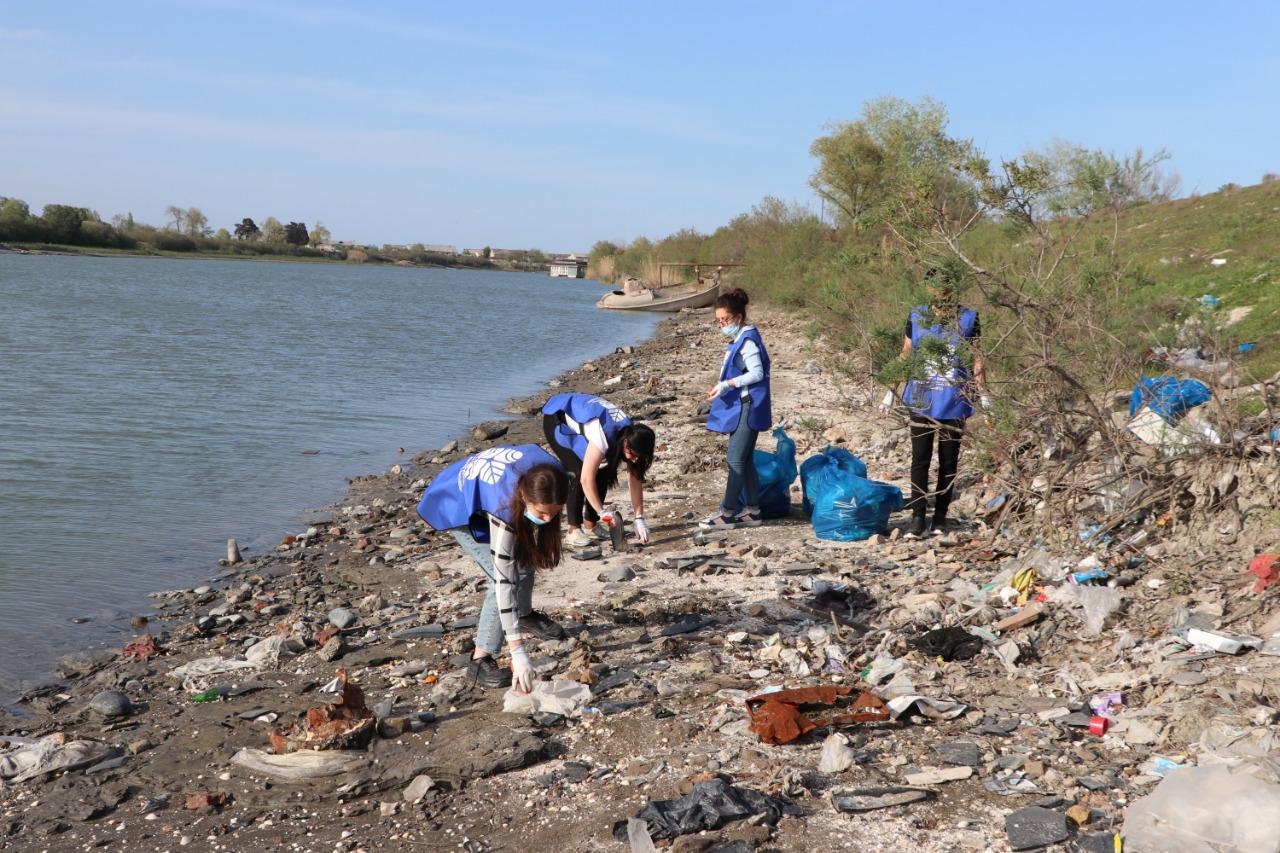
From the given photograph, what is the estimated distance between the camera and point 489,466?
478cm

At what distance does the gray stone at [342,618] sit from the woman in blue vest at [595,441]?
5.27ft

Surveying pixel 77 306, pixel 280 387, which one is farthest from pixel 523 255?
pixel 280 387

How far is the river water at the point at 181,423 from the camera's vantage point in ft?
26.1

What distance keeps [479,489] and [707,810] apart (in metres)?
1.81

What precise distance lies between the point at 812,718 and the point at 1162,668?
1.52 m

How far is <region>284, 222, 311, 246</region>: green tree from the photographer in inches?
4926

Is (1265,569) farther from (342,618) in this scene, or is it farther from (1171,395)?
(342,618)

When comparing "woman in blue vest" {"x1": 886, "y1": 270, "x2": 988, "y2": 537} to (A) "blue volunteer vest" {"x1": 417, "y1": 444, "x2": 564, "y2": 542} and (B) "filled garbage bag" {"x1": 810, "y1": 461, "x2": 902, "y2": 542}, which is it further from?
(A) "blue volunteer vest" {"x1": 417, "y1": 444, "x2": 564, "y2": 542}

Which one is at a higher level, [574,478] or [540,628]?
[574,478]

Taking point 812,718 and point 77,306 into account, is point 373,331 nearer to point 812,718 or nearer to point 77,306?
point 77,306

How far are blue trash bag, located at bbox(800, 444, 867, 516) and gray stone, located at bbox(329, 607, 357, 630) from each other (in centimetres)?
320

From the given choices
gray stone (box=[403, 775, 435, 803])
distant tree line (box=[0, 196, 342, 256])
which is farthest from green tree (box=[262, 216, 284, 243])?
gray stone (box=[403, 775, 435, 803])

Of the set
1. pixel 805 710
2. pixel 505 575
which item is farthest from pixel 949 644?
pixel 505 575

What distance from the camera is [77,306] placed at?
35.8m
